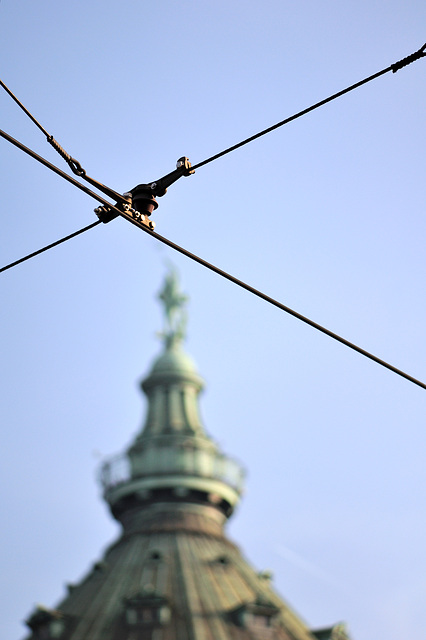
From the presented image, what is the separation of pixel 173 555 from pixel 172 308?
796 inches

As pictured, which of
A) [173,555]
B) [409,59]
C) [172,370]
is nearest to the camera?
[409,59]

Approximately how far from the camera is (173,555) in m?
47.1

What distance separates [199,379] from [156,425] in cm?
494

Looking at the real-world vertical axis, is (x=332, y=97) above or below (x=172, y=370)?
below

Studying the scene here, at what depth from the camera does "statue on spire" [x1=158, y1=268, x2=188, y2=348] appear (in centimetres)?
A: 6144

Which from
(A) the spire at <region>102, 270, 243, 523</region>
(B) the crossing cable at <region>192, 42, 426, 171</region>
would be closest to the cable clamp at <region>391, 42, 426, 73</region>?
(B) the crossing cable at <region>192, 42, 426, 171</region>

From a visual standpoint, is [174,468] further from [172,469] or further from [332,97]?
[332,97]

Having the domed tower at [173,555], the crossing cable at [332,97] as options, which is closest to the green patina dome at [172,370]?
the domed tower at [173,555]

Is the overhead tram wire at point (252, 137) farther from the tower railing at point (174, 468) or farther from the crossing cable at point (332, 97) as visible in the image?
the tower railing at point (174, 468)

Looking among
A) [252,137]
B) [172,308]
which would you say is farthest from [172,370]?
[252,137]

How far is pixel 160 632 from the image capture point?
132ft

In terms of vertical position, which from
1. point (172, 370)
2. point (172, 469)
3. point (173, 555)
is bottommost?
point (173, 555)

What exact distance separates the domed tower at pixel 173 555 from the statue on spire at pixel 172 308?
4.4 inches

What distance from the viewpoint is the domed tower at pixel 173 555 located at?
4150 centimetres
